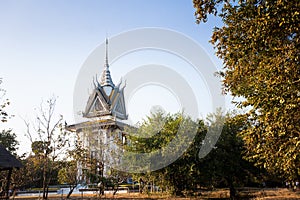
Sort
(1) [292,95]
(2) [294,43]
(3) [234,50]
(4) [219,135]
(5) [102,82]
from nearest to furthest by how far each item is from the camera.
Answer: (1) [292,95]
(2) [294,43]
(3) [234,50]
(4) [219,135]
(5) [102,82]

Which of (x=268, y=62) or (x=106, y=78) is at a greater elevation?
(x=106, y=78)

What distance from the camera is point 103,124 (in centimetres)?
2358

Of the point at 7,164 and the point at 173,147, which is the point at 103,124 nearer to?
the point at 173,147

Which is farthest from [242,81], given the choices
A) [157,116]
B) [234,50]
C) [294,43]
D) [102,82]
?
[102,82]

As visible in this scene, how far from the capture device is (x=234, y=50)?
25.7 feet

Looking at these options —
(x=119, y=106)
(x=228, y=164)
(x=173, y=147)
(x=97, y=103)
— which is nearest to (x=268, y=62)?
(x=173, y=147)

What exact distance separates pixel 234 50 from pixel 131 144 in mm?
13337

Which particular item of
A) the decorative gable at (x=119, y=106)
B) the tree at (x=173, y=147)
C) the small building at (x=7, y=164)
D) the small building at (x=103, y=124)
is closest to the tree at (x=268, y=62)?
the tree at (x=173, y=147)

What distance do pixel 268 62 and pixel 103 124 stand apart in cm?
1789

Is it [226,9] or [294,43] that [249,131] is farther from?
[226,9]

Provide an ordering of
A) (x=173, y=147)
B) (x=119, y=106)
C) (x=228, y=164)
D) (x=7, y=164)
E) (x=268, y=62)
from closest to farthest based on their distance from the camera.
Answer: (x=268, y=62)
(x=7, y=164)
(x=173, y=147)
(x=228, y=164)
(x=119, y=106)

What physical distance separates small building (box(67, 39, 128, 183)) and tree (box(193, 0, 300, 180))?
1306 centimetres

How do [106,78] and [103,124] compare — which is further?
[106,78]

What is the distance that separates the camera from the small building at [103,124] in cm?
1992
